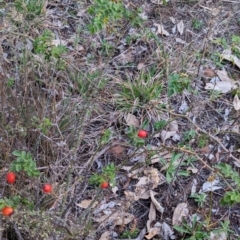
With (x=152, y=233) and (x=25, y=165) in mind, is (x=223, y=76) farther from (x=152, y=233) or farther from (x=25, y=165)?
(x=25, y=165)

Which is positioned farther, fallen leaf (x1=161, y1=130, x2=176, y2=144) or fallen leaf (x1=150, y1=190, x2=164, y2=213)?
fallen leaf (x1=161, y1=130, x2=176, y2=144)

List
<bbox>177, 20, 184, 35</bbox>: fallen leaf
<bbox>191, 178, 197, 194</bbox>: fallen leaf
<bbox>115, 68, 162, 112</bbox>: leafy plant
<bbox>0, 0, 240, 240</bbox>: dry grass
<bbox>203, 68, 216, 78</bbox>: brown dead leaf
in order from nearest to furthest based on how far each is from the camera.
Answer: <bbox>0, 0, 240, 240</bbox>: dry grass, <bbox>191, 178, 197, 194</bbox>: fallen leaf, <bbox>115, 68, 162, 112</bbox>: leafy plant, <bbox>203, 68, 216, 78</bbox>: brown dead leaf, <bbox>177, 20, 184, 35</bbox>: fallen leaf

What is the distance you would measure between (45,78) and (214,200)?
1.15m

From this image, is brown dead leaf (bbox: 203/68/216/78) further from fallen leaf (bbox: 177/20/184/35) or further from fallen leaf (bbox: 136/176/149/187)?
fallen leaf (bbox: 136/176/149/187)

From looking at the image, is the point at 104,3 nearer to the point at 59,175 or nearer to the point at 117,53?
the point at 59,175

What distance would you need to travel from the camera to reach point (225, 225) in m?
2.39

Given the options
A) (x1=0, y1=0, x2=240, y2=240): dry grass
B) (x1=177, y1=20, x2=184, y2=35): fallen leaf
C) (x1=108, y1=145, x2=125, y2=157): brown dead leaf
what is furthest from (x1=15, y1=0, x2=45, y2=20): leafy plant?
(x1=108, y1=145, x2=125, y2=157): brown dead leaf

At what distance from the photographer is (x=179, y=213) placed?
2.50m

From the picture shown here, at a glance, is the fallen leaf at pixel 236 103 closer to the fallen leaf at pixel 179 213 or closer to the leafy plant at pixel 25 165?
the fallen leaf at pixel 179 213

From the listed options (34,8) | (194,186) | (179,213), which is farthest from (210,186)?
(34,8)

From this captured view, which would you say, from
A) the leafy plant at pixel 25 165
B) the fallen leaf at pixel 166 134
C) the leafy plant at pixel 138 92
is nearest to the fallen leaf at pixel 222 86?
the leafy plant at pixel 138 92

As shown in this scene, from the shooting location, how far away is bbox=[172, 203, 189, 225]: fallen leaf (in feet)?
8.11

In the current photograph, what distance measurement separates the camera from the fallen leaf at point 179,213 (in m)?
2.47

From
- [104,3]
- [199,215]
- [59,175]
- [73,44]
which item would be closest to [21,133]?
[59,175]
